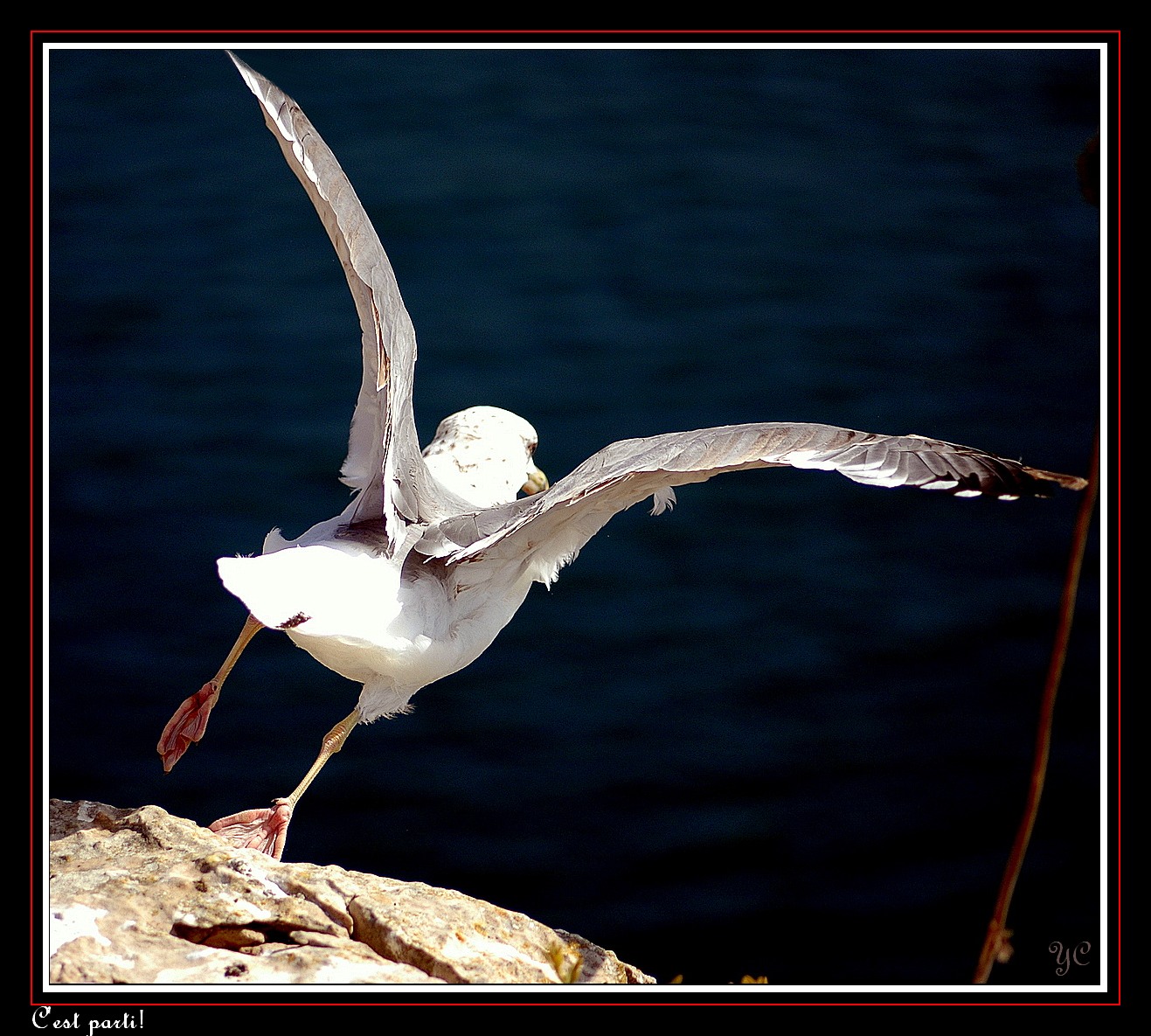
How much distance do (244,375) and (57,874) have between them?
508cm

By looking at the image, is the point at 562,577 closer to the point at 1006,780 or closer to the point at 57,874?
the point at 1006,780

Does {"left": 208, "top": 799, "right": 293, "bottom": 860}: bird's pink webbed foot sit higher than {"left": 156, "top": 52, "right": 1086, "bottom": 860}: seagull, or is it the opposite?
{"left": 156, "top": 52, "right": 1086, "bottom": 860}: seagull

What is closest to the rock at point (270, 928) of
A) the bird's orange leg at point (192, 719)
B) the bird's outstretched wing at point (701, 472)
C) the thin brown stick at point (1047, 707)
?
the bird's orange leg at point (192, 719)

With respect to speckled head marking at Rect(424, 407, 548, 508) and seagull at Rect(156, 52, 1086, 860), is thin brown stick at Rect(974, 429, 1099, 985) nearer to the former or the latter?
seagull at Rect(156, 52, 1086, 860)

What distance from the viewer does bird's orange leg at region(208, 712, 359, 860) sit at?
466cm

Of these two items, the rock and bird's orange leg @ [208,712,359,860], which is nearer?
the rock

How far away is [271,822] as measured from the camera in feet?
15.4

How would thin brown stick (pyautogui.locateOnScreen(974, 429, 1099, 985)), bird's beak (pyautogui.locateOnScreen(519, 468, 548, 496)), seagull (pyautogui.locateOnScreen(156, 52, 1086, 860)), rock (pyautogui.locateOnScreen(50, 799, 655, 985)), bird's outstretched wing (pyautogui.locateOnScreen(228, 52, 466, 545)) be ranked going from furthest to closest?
bird's beak (pyautogui.locateOnScreen(519, 468, 548, 496)) → bird's outstretched wing (pyautogui.locateOnScreen(228, 52, 466, 545)) → seagull (pyautogui.locateOnScreen(156, 52, 1086, 860)) → rock (pyautogui.locateOnScreen(50, 799, 655, 985)) → thin brown stick (pyautogui.locateOnScreen(974, 429, 1099, 985))

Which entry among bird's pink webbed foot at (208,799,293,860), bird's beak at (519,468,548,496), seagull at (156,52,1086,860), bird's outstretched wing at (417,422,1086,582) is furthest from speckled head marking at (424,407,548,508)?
bird's pink webbed foot at (208,799,293,860)

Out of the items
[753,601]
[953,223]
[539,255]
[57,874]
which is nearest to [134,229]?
[539,255]

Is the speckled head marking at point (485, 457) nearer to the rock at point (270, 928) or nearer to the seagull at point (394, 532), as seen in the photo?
the seagull at point (394, 532)

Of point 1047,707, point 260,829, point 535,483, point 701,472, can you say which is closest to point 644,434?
point 535,483

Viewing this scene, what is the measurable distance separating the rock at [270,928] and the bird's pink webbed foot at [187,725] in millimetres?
622

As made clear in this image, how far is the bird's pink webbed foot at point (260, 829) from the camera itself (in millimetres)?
4652
